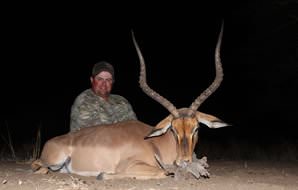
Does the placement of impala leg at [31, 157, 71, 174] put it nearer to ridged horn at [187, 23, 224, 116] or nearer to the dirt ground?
the dirt ground

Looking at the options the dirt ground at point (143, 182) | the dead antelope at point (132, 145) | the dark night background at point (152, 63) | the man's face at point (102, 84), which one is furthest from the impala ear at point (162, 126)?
the dark night background at point (152, 63)

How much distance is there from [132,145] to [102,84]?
1706mm

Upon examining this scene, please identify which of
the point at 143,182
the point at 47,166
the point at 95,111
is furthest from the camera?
the point at 95,111

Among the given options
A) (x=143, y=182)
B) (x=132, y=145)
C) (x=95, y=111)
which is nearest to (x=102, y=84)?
(x=95, y=111)

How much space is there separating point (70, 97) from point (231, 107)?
9.47 metres

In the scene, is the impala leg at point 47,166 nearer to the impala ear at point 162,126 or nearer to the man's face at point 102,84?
the impala ear at point 162,126

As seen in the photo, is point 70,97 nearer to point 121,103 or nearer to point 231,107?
point 231,107

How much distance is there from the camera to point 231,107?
26.5 m

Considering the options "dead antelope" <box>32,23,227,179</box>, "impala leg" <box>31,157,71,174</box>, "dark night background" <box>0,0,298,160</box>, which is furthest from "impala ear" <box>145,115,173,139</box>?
"dark night background" <box>0,0,298,160</box>

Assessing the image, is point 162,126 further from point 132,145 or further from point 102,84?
point 102,84

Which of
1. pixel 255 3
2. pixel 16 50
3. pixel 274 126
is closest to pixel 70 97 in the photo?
pixel 16 50

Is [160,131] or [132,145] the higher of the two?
[160,131]

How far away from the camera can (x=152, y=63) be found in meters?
38.8

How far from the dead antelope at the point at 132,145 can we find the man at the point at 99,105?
0.64 meters
